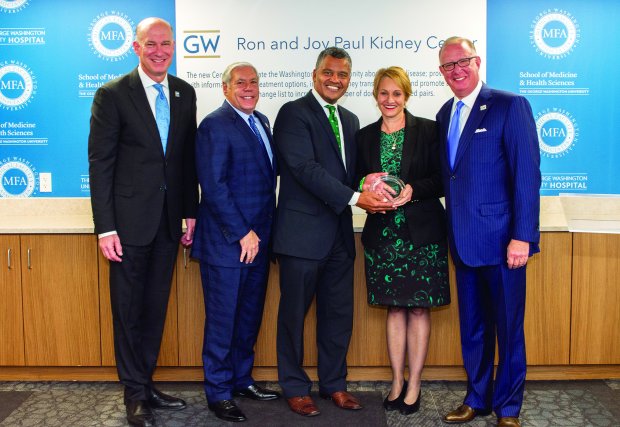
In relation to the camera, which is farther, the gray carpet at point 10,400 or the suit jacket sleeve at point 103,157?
the gray carpet at point 10,400

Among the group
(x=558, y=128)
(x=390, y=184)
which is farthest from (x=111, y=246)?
(x=558, y=128)

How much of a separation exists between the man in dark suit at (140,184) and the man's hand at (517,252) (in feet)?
5.14

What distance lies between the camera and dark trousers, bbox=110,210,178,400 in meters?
2.77

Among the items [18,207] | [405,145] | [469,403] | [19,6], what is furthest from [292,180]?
[19,6]

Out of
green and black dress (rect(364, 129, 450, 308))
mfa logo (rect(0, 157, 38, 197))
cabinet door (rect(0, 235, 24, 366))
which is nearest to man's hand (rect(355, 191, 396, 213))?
Answer: green and black dress (rect(364, 129, 450, 308))

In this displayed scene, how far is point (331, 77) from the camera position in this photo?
2.81m

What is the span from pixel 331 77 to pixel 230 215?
82 cm

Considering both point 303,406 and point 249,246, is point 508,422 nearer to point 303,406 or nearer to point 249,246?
point 303,406

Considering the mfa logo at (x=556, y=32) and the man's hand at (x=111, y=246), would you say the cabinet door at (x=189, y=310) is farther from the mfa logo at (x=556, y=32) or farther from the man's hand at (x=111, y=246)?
the mfa logo at (x=556, y=32)

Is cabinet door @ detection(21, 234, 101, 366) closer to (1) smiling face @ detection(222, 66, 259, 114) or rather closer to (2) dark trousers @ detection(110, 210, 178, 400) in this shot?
(2) dark trousers @ detection(110, 210, 178, 400)

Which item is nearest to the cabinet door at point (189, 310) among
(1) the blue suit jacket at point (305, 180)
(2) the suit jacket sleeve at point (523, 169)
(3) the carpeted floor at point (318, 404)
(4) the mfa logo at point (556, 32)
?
(3) the carpeted floor at point (318, 404)

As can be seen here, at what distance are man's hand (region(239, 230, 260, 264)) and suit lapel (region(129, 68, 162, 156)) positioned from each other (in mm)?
576

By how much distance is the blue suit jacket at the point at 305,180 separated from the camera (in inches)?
109

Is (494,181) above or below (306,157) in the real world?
below
